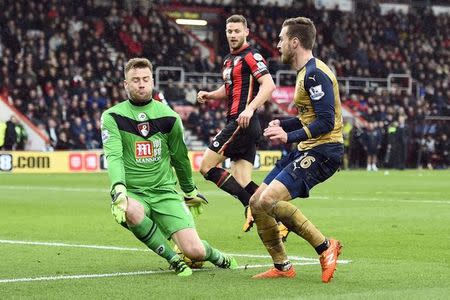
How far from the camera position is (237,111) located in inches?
501

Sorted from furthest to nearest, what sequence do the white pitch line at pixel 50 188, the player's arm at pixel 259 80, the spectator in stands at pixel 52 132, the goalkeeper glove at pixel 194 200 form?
the spectator in stands at pixel 52 132 → the white pitch line at pixel 50 188 → the player's arm at pixel 259 80 → the goalkeeper glove at pixel 194 200

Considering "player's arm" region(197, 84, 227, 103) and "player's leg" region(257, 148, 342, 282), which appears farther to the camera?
"player's arm" region(197, 84, 227, 103)

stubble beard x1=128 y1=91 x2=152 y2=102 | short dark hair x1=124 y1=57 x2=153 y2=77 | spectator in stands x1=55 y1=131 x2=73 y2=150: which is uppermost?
short dark hair x1=124 y1=57 x2=153 y2=77

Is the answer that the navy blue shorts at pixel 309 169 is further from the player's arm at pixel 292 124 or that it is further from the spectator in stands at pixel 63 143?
the spectator in stands at pixel 63 143

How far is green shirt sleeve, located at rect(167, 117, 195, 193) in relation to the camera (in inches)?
371

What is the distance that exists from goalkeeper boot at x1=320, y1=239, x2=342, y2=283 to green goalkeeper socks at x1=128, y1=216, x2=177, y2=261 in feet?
4.38

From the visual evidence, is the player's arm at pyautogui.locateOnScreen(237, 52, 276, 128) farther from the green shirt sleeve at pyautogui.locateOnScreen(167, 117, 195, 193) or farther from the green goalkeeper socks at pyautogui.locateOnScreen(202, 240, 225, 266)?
the green goalkeeper socks at pyautogui.locateOnScreen(202, 240, 225, 266)

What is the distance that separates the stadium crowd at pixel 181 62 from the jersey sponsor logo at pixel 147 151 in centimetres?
2671

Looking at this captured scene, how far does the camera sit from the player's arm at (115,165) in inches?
336

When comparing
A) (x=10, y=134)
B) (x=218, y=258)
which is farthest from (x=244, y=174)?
(x=10, y=134)

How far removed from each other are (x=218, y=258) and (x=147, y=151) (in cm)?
108

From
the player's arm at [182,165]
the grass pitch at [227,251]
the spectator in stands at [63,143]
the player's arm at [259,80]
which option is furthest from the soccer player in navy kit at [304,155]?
the spectator in stands at [63,143]

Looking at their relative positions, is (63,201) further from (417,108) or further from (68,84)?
(417,108)

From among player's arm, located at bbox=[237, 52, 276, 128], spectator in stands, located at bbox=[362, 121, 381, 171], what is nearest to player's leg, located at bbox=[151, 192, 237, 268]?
player's arm, located at bbox=[237, 52, 276, 128]
